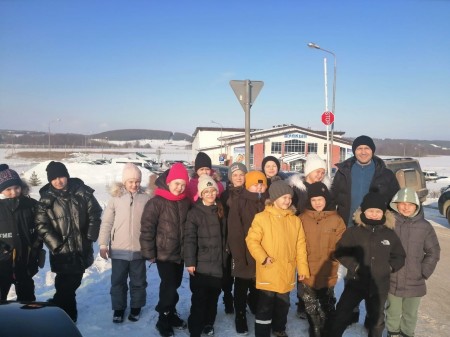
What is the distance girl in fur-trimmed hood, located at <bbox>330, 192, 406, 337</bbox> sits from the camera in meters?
3.50

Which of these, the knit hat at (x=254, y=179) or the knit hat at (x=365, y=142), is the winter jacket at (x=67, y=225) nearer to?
the knit hat at (x=254, y=179)

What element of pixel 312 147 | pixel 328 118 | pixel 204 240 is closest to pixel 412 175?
pixel 328 118

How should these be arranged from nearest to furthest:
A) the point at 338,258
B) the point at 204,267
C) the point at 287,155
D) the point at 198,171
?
1. the point at 338,258
2. the point at 204,267
3. the point at 198,171
4. the point at 287,155

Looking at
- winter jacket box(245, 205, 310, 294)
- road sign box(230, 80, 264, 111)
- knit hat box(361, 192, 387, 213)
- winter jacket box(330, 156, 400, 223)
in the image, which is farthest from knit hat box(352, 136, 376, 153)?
road sign box(230, 80, 264, 111)

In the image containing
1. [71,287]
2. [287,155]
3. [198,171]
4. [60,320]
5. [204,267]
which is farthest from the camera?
[287,155]

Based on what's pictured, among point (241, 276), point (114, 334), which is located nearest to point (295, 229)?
point (241, 276)

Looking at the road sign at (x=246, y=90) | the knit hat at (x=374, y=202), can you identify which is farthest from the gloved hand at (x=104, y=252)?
the road sign at (x=246, y=90)

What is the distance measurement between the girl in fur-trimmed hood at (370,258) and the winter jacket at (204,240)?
4.22 ft

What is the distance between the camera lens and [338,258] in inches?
143

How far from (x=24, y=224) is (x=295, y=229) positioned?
297 cm

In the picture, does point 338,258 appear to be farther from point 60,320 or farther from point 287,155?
point 287,155

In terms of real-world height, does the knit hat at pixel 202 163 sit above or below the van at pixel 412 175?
above

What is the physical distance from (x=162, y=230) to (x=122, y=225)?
591mm

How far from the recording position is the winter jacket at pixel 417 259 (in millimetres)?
3570
